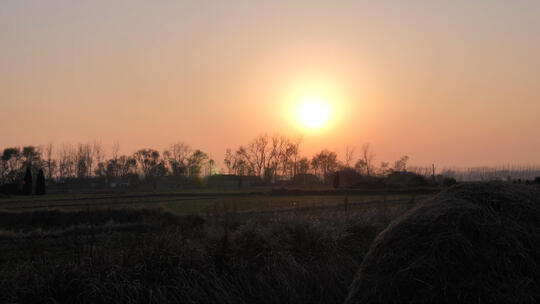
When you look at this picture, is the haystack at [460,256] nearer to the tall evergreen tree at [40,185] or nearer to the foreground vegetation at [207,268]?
the foreground vegetation at [207,268]

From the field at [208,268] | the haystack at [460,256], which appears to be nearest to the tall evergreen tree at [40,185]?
the field at [208,268]

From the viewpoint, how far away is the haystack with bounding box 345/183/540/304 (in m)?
4.47

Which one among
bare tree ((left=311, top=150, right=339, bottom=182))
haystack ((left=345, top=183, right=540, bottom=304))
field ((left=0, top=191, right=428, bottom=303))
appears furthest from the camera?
bare tree ((left=311, top=150, right=339, bottom=182))

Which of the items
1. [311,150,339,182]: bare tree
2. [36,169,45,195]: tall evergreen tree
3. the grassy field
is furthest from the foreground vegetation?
[311,150,339,182]: bare tree

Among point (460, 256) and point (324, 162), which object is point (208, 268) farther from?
point (324, 162)

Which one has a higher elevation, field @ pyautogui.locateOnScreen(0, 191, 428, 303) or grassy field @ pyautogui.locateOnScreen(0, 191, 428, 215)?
field @ pyautogui.locateOnScreen(0, 191, 428, 303)

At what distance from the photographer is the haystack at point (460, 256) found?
447 cm

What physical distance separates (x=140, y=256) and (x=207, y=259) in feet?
3.98

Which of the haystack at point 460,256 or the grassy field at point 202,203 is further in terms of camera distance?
the grassy field at point 202,203

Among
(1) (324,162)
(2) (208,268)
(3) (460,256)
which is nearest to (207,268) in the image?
(2) (208,268)

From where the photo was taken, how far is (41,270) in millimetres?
7238

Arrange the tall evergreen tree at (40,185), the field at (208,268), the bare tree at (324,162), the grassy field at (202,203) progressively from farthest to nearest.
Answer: the bare tree at (324,162), the tall evergreen tree at (40,185), the grassy field at (202,203), the field at (208,268)

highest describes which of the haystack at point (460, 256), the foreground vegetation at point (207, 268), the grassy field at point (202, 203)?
the haystack at point (460, 256)

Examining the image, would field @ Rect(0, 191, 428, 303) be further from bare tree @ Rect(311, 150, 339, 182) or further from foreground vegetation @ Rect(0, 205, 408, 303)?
bare tree @ Rect(311, 150, 339, 182)
